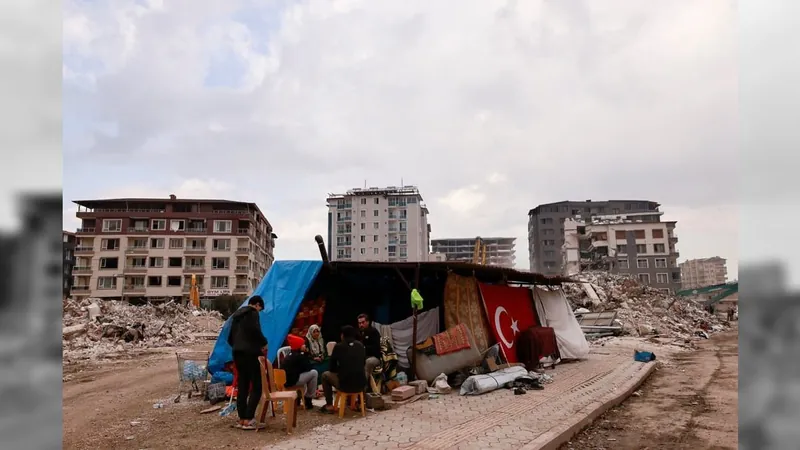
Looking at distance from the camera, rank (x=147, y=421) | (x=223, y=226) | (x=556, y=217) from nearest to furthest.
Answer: (x=147, y=421) → (x=223, y=226) → (x=556, y=217)

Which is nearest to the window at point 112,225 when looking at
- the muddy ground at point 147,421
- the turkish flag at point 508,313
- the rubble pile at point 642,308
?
the rubble pile at point 642,308

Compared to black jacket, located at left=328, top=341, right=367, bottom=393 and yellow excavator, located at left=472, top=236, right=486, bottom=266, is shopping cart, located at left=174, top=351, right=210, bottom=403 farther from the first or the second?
yellow excavator, located at left=472, top=236, right=486, bottom=266

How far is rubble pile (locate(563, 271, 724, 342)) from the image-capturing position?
27750 millimetres

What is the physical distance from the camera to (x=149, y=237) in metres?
57.0

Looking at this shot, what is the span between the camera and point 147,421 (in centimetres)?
806

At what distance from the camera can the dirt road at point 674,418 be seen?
6.94m

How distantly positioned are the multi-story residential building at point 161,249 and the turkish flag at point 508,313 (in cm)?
4906

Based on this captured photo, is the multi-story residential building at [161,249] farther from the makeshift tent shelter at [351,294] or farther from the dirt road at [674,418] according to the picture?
the dirt road at [674,418]

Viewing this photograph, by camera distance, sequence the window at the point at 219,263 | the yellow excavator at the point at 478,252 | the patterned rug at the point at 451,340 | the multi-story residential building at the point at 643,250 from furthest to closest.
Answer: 1. the multi-story residential building at the point at 643,250
2. the window at the point at 219,263
3. the yellow excavator at the point at 478,252
4. the patterned rug at the point at 451,340

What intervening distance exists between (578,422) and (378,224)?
72.6 m

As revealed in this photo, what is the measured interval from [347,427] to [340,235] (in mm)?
74132

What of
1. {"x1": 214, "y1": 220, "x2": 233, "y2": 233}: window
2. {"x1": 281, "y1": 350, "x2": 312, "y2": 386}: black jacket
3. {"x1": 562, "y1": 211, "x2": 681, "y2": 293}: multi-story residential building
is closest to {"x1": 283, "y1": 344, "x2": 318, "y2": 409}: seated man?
{"x1": 281, "y1": 350, "x2": 312, "y2": 386}: black jacket

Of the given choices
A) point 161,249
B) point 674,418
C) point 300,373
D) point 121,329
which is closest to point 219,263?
point 161,249

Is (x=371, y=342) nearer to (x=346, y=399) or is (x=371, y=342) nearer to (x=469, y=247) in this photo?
(x=346, y=399)
